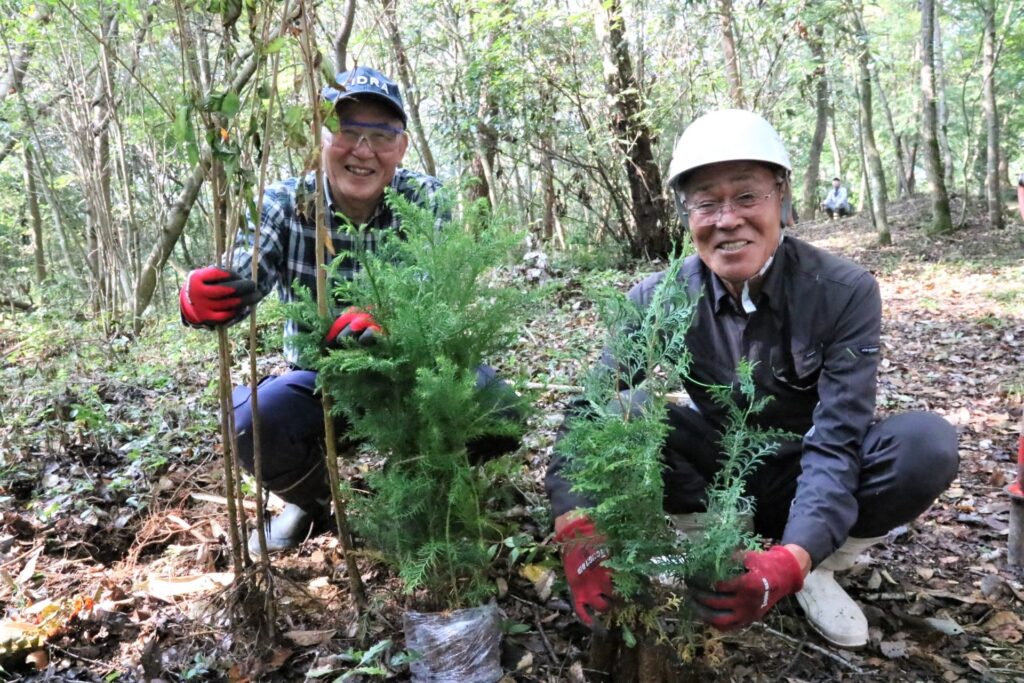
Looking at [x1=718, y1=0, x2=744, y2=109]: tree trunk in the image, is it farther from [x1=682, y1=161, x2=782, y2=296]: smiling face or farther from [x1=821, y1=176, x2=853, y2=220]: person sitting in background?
[x1=821, y1=176, x2=853, y2=220]: person sitting in background

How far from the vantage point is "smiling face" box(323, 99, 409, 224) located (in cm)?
262

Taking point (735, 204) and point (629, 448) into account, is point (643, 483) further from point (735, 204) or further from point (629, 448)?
point (735, 204)

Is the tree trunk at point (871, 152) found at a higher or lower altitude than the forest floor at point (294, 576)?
higher

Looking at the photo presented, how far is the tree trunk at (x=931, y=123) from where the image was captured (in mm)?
11031

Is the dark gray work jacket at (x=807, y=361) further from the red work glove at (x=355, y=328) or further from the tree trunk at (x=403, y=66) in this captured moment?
the tree trunk at (x=403, y=66)

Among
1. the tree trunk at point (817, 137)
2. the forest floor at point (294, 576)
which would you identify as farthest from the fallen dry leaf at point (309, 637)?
the tree trunk at point (817, 137)

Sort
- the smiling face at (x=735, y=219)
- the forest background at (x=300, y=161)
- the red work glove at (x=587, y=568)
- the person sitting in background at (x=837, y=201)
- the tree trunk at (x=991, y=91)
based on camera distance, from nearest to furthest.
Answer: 1. the red work glove at (x=587, y=568)
2. the smiling face at (x=735, y=219)
3. the forest background at (x=300, y=161)
4. the tree trunk at (x=991, y=91)
5. the person sitting in background at (x=837, y=201)

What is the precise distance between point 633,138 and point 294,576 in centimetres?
784

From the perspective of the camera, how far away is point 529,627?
2.19 metres

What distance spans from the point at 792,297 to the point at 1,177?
15036mm

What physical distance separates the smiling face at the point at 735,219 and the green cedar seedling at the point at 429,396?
67cm

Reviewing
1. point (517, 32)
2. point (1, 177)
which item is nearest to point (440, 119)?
point (517, 32)

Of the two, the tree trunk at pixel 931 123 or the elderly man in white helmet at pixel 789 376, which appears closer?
the elderly man in white helmet at pixel 789 376

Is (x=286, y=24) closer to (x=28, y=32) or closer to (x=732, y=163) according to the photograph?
(x=732, y=163)
